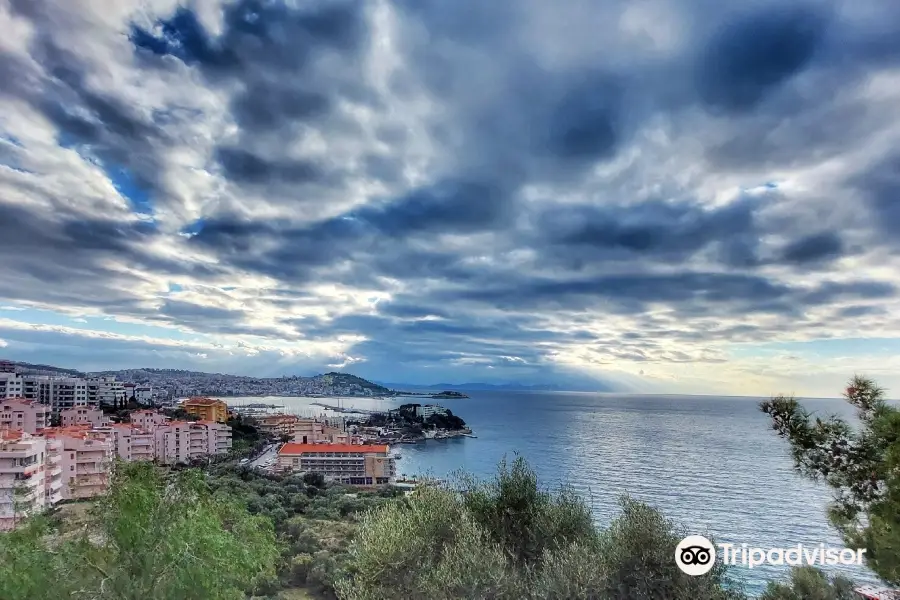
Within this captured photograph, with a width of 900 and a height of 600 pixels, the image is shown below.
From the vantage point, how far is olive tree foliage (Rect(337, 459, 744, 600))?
8844 millimetres

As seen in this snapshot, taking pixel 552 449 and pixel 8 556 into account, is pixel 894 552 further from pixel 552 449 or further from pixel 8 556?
pixel 552 449

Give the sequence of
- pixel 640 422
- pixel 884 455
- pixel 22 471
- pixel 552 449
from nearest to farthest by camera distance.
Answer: pixel 884 455, pixel 22 471, pixel 552 449, pixel 640 422

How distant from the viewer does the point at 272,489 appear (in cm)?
3547

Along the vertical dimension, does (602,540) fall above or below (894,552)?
below

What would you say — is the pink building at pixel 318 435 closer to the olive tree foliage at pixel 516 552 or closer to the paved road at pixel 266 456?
the paved road at pixel 266 456

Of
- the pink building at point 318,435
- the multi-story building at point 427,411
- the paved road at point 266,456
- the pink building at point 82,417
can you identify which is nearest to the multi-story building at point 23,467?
the paved road at point 266,456

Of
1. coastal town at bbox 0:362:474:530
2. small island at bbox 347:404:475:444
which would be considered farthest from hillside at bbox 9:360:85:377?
small island at bbox 347:404:475:444

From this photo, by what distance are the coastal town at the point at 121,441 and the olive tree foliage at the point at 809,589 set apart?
14013 mm

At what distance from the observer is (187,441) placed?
180 feet

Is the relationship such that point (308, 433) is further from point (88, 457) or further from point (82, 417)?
point (88, 457)

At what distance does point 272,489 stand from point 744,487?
4059 centimetres

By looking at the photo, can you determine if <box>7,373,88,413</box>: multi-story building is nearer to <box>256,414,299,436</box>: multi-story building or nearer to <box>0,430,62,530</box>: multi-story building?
<box>256,414,299,436</box>: multi-story building

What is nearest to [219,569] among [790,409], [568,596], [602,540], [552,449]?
[568,596]

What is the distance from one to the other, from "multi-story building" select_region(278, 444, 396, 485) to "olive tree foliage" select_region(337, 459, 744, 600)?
47.0 m
